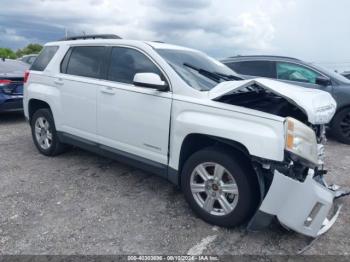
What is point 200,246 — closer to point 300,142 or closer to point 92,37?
point 300,142

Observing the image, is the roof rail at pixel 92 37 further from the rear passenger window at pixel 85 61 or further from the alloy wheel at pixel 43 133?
the alloy wheel at pixel 43 133

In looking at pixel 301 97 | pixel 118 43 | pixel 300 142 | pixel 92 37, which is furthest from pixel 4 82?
pixel 300 142

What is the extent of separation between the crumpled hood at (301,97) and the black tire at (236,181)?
58 cm

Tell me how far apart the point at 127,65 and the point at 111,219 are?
1.88 m

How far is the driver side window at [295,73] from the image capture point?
692cm

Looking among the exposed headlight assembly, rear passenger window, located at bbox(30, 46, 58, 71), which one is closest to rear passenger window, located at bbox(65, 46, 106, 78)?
rear passenger window, located at bbox(30, 46, 58, 71)

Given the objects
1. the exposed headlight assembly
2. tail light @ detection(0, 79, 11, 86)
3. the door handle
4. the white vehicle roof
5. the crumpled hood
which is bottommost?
tail light @ detection(0, 79, 11, 86)

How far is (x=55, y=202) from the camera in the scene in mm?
3764

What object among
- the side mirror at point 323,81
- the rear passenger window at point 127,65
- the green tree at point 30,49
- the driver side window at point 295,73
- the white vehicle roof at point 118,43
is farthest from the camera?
the green tree at point 30,49

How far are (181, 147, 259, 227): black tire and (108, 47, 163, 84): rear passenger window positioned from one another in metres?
1.18

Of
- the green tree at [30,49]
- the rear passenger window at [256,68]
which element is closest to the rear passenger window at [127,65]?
the rear passenger window at [256,68]

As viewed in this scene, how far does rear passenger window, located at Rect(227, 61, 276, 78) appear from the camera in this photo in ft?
24.3

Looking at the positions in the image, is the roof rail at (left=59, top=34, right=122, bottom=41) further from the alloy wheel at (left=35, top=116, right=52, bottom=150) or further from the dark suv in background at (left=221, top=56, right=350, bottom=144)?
the dark suv in background at (left=221, top=56, right=350, bottom=144)

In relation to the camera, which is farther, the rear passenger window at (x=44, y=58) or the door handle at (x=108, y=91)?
the rear passenger window at (x=44, y=58)
